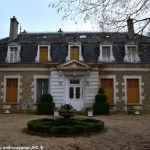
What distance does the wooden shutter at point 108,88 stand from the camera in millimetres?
20422

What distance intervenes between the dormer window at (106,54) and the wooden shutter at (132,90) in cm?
229

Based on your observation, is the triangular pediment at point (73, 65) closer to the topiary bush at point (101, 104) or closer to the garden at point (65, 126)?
the topiary bush at point (101, 104)

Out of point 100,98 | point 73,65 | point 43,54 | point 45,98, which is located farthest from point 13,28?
point 100,98

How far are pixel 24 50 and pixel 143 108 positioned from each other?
10.6 meters

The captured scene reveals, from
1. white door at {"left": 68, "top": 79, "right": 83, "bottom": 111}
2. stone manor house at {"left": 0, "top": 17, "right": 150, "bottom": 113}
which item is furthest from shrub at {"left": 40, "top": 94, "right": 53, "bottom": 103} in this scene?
white door at {"left": 68, "top": 79, "right": 83, "bottom": 111}

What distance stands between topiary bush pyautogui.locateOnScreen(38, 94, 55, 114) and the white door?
5.34 feet

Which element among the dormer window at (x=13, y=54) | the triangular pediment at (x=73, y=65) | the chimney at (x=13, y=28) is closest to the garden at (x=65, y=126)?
the triangular pediment at (x=73, y=65)

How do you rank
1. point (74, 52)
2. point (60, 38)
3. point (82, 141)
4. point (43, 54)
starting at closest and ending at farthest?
point (82, 141) → point (74, 52) → point (43, 54) → point (60, 38)

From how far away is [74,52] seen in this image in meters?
21.1

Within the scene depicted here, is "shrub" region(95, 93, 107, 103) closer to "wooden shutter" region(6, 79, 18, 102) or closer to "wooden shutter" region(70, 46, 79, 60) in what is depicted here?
"wooden shutter" region(70, 46, 79, 60)

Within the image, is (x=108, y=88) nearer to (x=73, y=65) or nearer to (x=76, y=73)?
(x=76, y=73)

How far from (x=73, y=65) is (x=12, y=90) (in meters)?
5.35

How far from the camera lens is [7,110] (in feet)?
66.2

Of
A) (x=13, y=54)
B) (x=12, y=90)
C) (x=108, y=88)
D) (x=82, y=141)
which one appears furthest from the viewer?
(x=13, y=54)
